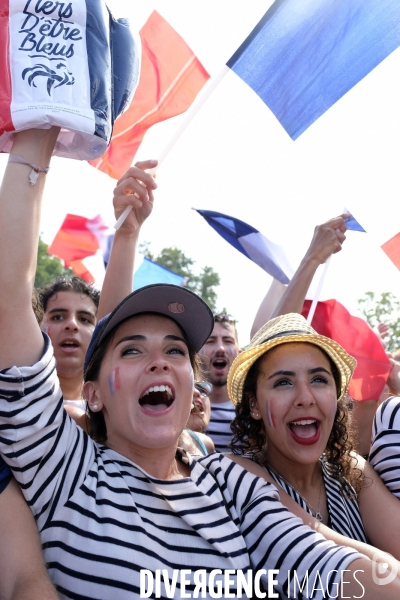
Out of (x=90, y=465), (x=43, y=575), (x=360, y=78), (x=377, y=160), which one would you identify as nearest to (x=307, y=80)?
(x=360, y=78)

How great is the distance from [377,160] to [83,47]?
78.2 inches

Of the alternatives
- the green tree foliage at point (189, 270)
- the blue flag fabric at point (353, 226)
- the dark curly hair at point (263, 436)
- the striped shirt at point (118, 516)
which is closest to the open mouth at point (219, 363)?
the blue flag fabric at point (353, 226)

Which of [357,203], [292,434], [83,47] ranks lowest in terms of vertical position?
[292,434]

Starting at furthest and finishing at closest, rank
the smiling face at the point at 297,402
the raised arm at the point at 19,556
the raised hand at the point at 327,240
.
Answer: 1. the raised hand at the point at 327,240
2. the smiling face at the point at 297,402
3. the raised arm at the point at 19,556

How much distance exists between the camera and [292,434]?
9.11 ft

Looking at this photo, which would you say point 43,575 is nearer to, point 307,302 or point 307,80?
point 307,80

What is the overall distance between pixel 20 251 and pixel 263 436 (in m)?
1.42

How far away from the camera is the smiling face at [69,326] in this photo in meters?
3.88

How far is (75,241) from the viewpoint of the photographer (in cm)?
748

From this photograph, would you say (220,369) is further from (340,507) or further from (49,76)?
(49,76)

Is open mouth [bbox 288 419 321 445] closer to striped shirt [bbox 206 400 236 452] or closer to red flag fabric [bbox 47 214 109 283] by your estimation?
striped shirt [bbox 206 400 236 452]

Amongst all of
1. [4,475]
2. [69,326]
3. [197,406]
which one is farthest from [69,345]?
[4,475]

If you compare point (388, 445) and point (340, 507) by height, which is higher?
point (388, 445)

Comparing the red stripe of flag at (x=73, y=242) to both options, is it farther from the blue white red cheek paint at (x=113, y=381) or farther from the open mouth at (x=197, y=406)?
the blue white red cheek paint at (x=113, y=381)
